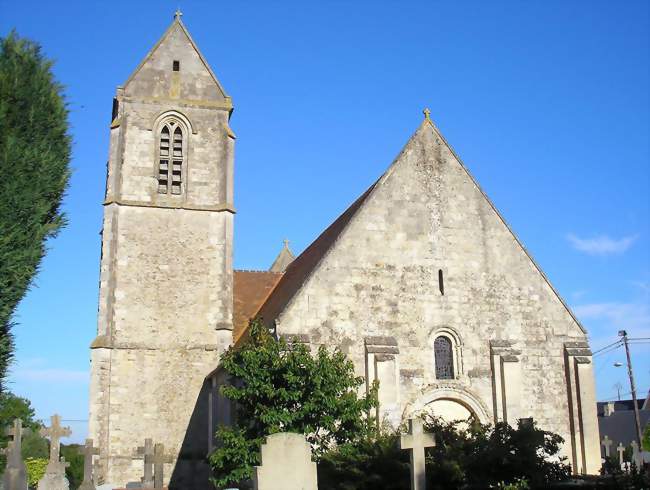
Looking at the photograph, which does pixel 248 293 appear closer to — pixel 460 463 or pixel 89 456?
pixel 89 456

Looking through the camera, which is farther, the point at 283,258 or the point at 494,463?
the point at 283,258

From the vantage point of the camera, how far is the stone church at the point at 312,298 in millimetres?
19375

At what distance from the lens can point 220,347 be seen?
76.1 ft

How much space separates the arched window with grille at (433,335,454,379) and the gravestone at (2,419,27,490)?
36.0ft

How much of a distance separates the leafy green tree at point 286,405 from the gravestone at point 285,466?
3.81 metres

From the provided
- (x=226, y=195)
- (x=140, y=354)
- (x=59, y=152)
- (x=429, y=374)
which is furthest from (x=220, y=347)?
(x=59, y=152)

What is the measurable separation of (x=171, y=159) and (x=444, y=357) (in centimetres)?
1142

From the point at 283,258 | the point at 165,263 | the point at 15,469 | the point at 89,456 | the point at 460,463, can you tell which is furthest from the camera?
the point at 283,258

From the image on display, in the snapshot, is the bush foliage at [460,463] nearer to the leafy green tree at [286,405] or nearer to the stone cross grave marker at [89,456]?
the leafy green tree at [286,405]

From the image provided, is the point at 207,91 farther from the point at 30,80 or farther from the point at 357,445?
the point at 357,445

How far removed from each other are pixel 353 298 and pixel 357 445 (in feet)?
15.7

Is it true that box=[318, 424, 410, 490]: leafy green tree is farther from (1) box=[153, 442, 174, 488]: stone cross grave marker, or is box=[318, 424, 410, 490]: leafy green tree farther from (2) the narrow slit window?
(2) the narrow slit window

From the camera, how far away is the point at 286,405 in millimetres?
16062

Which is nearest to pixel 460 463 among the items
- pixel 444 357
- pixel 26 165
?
pixel 444 357
